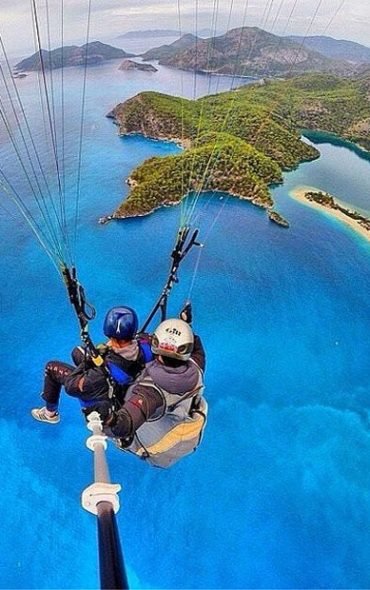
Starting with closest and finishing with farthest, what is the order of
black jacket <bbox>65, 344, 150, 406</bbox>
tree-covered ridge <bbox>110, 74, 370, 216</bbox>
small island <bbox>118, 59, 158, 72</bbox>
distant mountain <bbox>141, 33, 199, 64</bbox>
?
black jacket <bbox>65, 344, 150, 406</bbox> → tree-covered ridge <bbox>110, 74, 370, 216</bbox> → small island <bbox>118, 59, 158, 72</bbox> → distant mountain <bbox>141, 33, 199, 64</bbox>

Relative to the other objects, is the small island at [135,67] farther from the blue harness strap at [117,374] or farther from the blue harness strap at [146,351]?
the blue harness strap at [117,374]

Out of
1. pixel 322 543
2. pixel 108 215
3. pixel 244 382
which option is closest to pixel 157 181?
pixel 108 215

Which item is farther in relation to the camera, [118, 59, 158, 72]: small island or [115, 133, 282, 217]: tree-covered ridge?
[118, 59, 158, 72]: small island

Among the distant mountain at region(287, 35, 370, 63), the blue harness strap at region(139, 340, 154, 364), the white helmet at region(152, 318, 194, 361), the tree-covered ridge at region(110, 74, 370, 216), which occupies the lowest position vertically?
the distant mountain at region(287, 35, 370, 63)

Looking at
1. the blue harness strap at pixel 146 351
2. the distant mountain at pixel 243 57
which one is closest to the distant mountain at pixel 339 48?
the distant mountain at pixel 243 57

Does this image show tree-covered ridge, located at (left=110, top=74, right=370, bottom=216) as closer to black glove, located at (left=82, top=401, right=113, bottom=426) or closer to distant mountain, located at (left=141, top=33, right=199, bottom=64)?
black glove, located at (left=82, top=401, right=113, bottom=426)

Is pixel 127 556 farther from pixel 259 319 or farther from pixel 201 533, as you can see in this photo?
pixel 259 319

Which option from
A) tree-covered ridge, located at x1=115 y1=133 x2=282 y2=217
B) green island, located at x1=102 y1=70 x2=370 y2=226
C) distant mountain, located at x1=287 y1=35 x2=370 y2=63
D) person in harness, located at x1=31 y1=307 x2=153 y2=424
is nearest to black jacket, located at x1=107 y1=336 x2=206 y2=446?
person in harness, located at x1=31 y1=307 x2=153 y2=424
